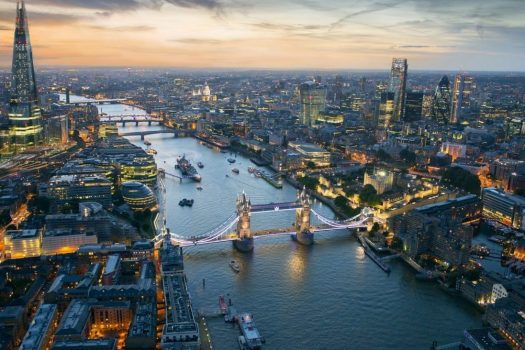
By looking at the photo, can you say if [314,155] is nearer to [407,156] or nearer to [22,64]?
[407,156]

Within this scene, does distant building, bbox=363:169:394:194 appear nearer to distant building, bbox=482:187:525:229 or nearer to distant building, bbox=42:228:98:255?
distant building, bbox=482:187:525:229

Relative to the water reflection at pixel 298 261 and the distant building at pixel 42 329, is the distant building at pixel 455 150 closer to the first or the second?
the water reflection at pixel 298 261

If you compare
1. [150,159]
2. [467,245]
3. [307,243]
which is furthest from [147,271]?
[150,159]

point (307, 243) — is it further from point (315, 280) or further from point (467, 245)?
point (467, 245)

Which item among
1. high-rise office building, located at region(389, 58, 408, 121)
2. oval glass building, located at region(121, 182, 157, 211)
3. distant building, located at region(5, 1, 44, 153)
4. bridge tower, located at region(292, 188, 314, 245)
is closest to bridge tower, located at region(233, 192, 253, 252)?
bridge tower, located at region(292, 188, 314, 245)

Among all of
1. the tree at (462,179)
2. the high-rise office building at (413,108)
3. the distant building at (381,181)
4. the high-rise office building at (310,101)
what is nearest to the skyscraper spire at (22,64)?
the high-rise office building at (310,101)

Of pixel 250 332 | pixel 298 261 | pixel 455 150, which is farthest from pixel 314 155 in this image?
pixel 250 332

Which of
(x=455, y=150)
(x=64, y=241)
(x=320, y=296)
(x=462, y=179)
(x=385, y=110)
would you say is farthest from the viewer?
(x=385, y=110)
